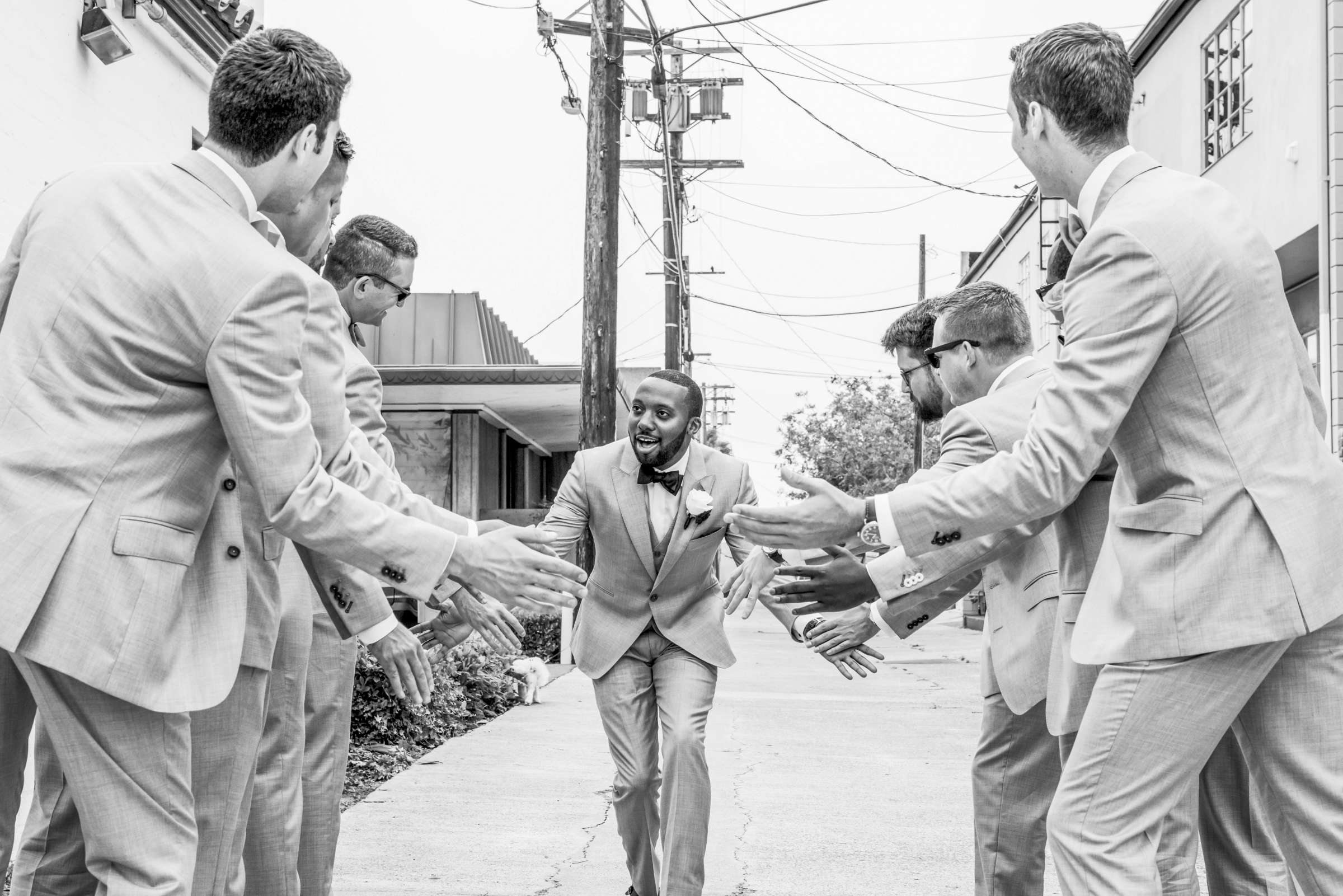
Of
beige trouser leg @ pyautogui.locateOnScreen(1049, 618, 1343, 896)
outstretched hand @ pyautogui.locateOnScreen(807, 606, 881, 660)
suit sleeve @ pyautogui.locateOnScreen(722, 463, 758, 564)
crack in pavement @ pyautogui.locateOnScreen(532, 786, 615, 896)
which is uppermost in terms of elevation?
suit sleeve @ pyautogui.locateOnScreen(722, 463, 758, 564)

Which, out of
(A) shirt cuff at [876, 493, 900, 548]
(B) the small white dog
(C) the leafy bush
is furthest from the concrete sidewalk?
(C) the leafy bush

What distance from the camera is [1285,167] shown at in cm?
1458

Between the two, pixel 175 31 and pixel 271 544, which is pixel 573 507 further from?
pixel 175 31

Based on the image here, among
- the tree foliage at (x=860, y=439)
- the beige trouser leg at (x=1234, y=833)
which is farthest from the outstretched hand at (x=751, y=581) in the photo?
the tree foliage at (x=860, y=439)

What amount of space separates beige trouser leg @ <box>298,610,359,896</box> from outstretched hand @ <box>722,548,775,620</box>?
4.36 ft

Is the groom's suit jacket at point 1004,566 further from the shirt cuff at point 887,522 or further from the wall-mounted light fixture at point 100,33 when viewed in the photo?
the wall-mounted light fixture at point 100,33

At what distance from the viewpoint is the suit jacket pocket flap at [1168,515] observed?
2748mm

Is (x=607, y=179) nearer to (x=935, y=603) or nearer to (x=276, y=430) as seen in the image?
(x=935, y=603)

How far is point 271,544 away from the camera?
11.3 feet

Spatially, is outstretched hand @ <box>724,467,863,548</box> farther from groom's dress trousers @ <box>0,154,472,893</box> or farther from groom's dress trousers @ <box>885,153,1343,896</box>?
groom's dress trousers @ <box>0,154,472,893</box>

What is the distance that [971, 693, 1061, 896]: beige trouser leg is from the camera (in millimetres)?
4035

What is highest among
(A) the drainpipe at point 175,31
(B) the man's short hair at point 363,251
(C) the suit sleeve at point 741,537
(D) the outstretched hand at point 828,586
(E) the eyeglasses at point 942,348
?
(A) the drainpipe at point 175,31

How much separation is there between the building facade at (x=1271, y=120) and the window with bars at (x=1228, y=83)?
0.02m

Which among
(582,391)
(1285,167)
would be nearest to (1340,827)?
(582,391)
